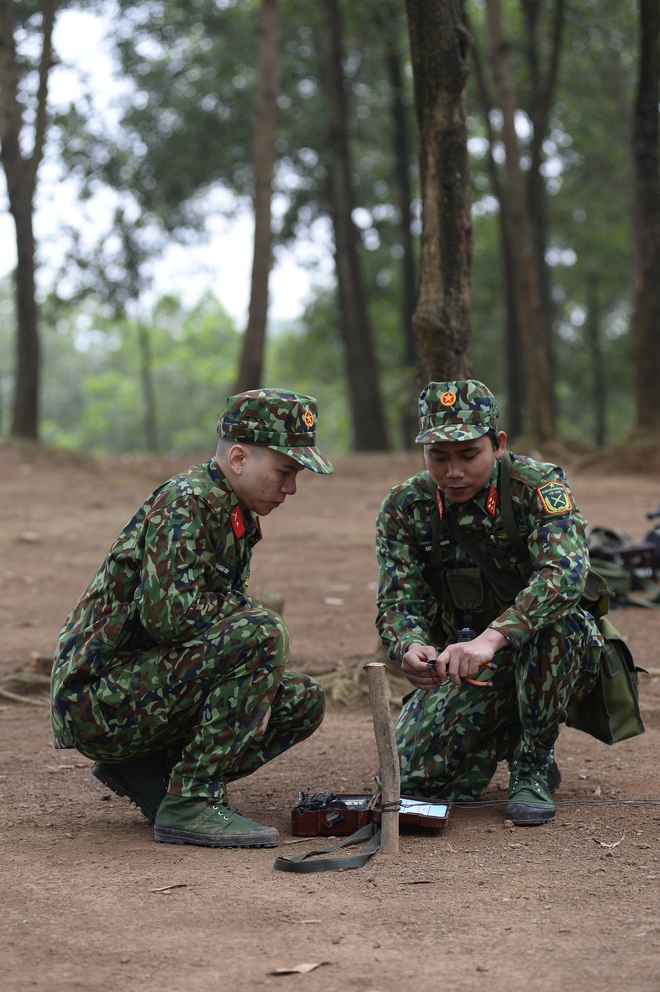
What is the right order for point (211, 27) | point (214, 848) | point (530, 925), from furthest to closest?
point (211, 27) < point (214, 848) < point (530, 925)

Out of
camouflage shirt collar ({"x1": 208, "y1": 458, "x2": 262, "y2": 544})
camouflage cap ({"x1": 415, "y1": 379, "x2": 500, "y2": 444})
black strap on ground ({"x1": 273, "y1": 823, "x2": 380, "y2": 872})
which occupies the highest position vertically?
camouflage cap ({"x1": 415, "y1": 379, "x2": 500, "y2": 444})

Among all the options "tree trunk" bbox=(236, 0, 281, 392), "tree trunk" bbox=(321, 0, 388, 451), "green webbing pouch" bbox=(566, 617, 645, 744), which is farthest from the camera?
"tree trunk" bbox=(321, 0, 388, 451)

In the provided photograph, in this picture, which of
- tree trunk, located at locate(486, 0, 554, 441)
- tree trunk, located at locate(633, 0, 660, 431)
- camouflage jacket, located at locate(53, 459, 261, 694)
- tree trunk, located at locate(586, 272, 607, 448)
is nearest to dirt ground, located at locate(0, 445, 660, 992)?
camouflage jacket, located at locate(53, 459, 261, 694)

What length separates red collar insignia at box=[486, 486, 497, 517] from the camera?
14.5 ft

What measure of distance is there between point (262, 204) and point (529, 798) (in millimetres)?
12958

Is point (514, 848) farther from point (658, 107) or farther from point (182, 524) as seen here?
point (658, 107)

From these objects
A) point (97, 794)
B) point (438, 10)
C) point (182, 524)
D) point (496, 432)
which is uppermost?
point (438, 10)

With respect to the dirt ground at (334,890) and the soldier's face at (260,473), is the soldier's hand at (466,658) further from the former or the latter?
the soldier's face at (260,473)

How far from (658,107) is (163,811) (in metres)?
13.9

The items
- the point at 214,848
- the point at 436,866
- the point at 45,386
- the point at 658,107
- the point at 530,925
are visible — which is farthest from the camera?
the point at 45,386

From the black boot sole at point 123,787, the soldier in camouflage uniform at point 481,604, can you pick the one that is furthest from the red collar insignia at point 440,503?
the black boot sole at point 123,787

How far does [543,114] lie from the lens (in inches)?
820

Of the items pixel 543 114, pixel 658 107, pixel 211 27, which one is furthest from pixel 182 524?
pixel 211 27

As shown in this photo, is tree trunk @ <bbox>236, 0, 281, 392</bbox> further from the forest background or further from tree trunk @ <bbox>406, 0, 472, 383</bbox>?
tree trunk @ <bbox>406, 0, 472, 383</bbox>
